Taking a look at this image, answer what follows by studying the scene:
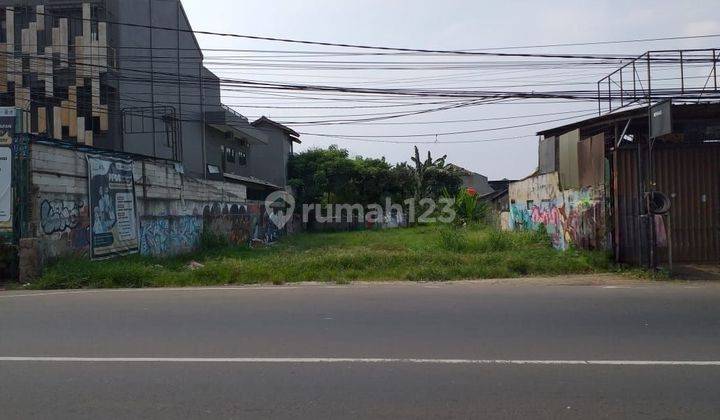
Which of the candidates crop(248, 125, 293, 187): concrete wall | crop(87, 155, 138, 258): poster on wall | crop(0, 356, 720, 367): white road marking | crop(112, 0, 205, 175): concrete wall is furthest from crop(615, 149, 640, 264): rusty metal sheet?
crop(248, 125, 293, 187): concrete wall

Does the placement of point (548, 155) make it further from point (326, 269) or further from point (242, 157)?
point (242, 157)

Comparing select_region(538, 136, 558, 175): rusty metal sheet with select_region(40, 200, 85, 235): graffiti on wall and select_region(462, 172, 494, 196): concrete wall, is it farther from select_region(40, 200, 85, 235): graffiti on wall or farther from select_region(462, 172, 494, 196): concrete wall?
select_region(462, 172, 494, 196): concrete wall

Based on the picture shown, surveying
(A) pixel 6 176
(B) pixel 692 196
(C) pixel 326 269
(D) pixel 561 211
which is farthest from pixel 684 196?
(A) pixel 6 176

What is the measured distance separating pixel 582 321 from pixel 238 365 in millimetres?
5145

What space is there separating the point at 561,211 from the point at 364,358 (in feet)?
49.2

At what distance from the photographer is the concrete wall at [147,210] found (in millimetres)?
A: 15492

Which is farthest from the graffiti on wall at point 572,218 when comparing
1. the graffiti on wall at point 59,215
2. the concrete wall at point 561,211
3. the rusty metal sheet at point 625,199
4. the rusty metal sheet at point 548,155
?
the graffiti on wall at point 59,215

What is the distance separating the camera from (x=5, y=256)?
15.2m

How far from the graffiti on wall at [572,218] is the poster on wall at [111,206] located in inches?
543

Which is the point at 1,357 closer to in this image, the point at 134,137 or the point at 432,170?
the point at 134,137

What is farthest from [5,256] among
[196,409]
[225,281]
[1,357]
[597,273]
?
[597,273]

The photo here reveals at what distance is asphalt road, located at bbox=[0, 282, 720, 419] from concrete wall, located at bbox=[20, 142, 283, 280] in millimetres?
4956

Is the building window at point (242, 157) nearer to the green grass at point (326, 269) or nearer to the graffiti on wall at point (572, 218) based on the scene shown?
the graffiti on wall at point (572, 218)

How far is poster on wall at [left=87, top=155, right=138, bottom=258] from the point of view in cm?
1769
